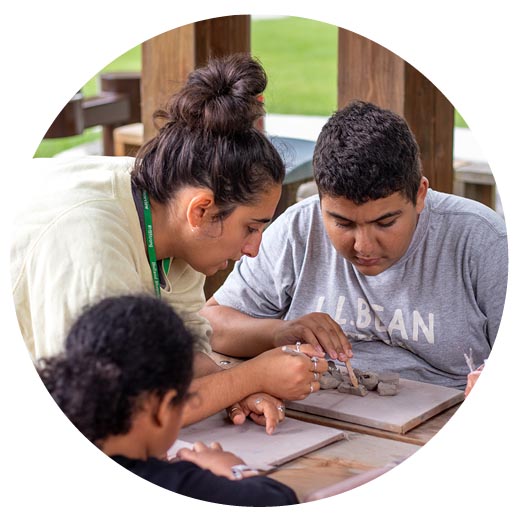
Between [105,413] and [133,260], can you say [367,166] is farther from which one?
[105,413]

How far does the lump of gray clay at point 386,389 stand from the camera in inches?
73.0

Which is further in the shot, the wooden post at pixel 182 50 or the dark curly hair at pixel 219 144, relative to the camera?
the wooden post at pixel 182 50

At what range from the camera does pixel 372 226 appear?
6.32 ft

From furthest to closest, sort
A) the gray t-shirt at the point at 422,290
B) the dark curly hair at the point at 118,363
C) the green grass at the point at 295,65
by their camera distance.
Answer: the green grass at the point at 295,65
the gray t-shirt at the point at 422,290
the dark curly hair at the point at 118,363

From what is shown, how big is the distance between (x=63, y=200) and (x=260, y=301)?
69 centimetres

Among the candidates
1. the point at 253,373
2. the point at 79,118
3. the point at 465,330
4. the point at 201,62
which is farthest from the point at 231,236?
the point at 79,118

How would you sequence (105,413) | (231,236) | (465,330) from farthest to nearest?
(465,330), (231,236), (105,413)

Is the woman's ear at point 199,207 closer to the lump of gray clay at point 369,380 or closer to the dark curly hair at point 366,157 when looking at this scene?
the dark curly hair at point 366,157

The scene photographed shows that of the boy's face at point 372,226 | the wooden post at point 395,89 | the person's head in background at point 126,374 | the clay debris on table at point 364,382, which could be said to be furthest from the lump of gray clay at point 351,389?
the wooden post at point 395,89

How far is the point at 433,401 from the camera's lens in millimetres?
1814

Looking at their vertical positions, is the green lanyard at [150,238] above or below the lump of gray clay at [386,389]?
above

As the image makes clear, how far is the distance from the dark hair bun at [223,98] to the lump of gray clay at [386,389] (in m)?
0.59

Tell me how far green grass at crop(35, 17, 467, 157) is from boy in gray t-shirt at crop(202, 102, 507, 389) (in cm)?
495

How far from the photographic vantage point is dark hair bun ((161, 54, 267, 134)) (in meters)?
1.75
